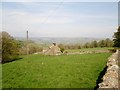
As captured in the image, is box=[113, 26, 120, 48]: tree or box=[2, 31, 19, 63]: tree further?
box=[113, 26, 120, 48]: tree

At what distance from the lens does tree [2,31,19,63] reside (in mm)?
28388

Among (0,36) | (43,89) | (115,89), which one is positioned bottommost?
(43,89)

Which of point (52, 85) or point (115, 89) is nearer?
point (115, 89)

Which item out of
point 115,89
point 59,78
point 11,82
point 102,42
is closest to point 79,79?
point 59,78

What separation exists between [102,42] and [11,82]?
139 feet

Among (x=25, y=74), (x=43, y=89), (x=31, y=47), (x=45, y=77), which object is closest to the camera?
(x=43, y=89)

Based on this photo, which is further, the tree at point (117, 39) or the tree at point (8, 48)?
the tree at point (117, 39)

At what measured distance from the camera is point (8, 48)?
2852 centimetres

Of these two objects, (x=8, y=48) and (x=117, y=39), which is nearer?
(x=8, y=48)

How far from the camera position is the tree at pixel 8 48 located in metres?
28.4

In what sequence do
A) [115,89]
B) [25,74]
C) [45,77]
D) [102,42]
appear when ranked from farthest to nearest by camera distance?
[102,42]
[25,74]
[45,77]
[115,89]

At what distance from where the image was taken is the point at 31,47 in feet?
146

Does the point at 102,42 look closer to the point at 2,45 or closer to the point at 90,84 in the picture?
the point at 2,45

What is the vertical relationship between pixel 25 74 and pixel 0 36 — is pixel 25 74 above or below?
below
